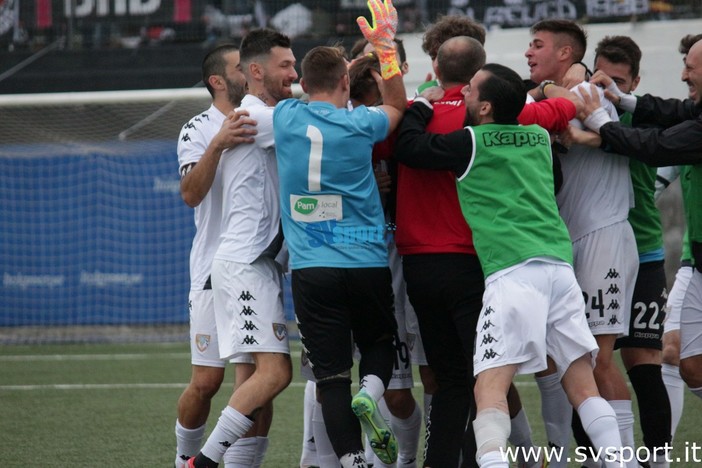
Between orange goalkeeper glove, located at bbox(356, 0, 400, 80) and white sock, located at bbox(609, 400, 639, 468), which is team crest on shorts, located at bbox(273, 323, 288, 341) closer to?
orange goalkeeper glove, located at bbox(356, 0, 400, 80)

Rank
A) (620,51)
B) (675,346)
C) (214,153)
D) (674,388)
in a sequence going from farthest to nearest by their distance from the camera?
(675,346) < (674,388) < (620,51) < (214,153)

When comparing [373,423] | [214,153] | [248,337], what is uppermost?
[214,153]

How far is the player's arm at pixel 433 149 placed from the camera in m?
4.87

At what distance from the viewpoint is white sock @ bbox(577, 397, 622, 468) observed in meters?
4.66

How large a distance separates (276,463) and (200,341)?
1206mm

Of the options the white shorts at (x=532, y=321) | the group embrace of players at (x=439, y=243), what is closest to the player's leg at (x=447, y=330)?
the group embrace of players at (x=439, y=243)

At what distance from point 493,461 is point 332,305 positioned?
111 centimetres

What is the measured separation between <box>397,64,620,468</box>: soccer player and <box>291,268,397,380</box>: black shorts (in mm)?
549

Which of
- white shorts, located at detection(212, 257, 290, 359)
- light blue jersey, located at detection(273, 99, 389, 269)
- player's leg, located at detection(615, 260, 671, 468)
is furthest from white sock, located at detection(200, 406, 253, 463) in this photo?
player's leg, located at detection(615, 260, 671, 468)

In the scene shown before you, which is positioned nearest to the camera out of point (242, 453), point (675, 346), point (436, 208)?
point (436, 208)

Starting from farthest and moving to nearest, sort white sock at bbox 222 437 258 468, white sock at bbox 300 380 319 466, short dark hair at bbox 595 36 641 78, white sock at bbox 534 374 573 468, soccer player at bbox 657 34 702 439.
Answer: soccer player at bbox 657 34 702 439 < white sock at bbox 300 380 319 466 < short dark hair at bbox 595 36 641 78 < white sock at bbox 222 437 258 468 < white sock at bbox 534 374 573 468

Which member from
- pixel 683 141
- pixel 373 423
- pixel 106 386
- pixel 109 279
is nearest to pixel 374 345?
pixel 373 423

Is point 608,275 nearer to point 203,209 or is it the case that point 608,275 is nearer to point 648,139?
point 648,139

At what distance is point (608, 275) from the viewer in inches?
212
